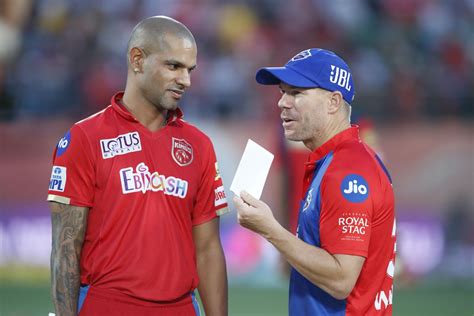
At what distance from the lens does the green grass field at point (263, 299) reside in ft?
34.4

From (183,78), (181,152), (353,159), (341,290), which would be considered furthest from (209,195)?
(341,290)

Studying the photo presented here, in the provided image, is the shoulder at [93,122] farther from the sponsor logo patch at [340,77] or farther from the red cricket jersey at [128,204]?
the sponsor logo patch at [340,77]

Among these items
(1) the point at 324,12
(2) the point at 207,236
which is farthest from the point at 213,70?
(2) the point at 207,236

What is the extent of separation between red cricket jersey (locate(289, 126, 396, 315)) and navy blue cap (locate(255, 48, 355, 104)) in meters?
0.24

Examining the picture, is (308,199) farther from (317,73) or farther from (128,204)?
(128,204)

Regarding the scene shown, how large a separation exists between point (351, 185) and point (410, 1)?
1193 centimetres

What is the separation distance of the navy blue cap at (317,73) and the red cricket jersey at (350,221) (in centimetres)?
24

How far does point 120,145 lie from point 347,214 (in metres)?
1.22

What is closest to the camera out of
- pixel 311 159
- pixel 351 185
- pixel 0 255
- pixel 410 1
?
pixel 351 185

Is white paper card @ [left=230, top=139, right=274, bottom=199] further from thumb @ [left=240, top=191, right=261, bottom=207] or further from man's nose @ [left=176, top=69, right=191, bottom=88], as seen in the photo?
man's nose @ [left=176, top=69, right=191, bottom=88]

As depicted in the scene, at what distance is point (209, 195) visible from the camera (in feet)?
16.5

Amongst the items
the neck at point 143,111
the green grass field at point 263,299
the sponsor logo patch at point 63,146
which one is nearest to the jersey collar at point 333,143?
the neck at point 143,111

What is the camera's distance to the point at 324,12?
50.3 feet

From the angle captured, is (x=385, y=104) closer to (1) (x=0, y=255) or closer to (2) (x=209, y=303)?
(1) (x=0, y=255)
